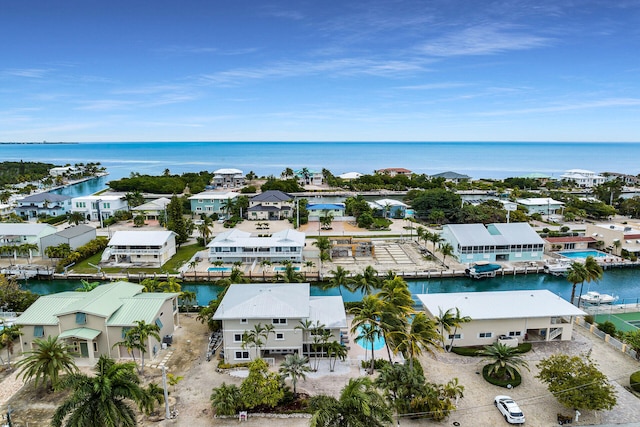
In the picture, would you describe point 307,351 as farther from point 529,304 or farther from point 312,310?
point 529,304

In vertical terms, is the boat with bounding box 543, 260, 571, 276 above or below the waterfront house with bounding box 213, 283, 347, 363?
below

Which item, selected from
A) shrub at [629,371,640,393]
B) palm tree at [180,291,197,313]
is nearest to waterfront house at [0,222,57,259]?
palm tree at [180,291,197,313]

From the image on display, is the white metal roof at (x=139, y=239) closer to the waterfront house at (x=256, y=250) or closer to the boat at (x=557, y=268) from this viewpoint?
the waterfront house at (x=256, y=250)

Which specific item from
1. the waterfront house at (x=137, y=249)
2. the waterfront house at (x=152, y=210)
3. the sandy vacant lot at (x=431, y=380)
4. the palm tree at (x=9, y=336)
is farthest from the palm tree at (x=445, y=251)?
the waterfront house at (x=152, y=210)

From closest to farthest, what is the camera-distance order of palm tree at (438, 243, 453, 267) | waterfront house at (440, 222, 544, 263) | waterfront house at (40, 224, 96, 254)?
palm tree at (438, 243, 453, 267) < waterfront house at (440, 222, 544, 263) < waterfront house at (40, 224, 96, 254)

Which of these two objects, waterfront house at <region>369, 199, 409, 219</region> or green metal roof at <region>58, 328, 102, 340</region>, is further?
waterfront house at <region>369, 199, 409, 219</region>

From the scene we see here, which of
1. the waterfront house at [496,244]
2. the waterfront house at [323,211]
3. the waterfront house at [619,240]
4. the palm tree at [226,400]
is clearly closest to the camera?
the palm tree at [226,400]

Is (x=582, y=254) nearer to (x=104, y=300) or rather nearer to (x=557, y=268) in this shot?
(x=557, y=268)

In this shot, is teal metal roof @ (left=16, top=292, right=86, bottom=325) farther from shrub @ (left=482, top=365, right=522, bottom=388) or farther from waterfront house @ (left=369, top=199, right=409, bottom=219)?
waterfront house @ (left=369, top=199, right=409, bottom=219)
